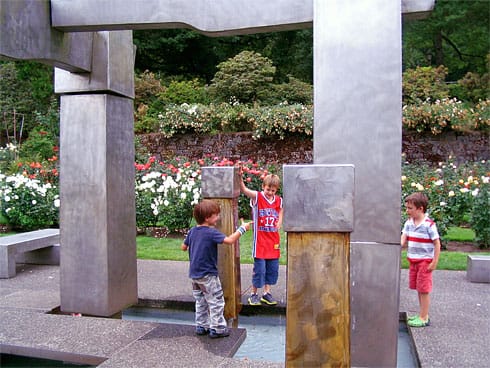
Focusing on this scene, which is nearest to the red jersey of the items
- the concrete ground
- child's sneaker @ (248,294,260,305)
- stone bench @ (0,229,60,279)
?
child's sneaker @ (248,294,260,305)

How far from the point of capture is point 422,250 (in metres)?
4.37

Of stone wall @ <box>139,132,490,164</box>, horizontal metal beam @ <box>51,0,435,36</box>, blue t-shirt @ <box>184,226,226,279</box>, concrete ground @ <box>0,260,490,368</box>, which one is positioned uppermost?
horizontal metal beam @ <box>51,0,435,36</box>

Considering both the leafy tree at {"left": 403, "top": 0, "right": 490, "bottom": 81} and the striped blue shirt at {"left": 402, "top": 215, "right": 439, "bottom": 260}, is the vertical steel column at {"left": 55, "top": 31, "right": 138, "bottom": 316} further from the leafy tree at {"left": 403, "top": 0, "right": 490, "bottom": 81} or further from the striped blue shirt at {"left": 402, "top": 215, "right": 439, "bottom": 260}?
the leafy tree at {"left": 403, "top": 0, "right": 490, "bottom": 81}

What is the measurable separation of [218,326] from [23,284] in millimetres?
3188

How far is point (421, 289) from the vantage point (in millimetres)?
4340

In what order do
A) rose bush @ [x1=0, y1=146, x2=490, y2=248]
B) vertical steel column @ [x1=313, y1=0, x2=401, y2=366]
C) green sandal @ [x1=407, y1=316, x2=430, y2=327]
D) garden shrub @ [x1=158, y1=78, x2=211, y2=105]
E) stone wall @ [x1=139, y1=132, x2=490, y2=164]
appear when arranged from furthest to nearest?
garden shrub @ [x1=158, y1=78, x2=211, y2=105] < stone wall @ [x1=139, y1=132, x2=490, y2=164] < rose bush @ [x1=0, y1=146, x2=490, y2=248] < green sandal @ [x1=407, y1=316, x2=430, y2=327] < vertical steel column @ [x1=313, y1=0, x2=401, y2=366]

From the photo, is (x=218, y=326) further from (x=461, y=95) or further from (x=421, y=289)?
(x=461, y=95)

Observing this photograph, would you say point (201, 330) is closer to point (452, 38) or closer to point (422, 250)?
point (422, 250)

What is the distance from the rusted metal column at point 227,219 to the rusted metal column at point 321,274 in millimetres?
2020

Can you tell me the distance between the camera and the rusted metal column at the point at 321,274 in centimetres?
242

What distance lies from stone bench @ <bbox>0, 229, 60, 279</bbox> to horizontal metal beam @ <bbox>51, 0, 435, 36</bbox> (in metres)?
3.49

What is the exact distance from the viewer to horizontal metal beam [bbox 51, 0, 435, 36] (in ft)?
12.0

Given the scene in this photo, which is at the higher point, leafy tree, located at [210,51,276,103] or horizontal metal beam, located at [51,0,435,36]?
leafy tree, located at [210,51,276,103]

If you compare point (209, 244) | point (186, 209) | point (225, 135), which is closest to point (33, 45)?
point (209, 244)
